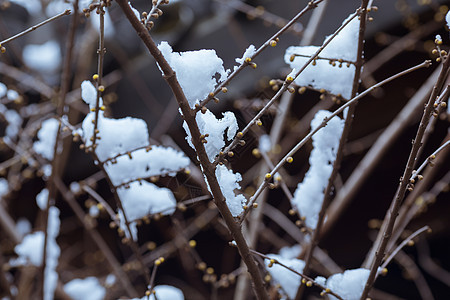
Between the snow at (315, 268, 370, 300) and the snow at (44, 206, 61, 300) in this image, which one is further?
the snow at (44, 206, 61, 300)

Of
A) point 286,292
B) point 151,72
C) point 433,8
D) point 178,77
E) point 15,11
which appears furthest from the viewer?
point 15,11

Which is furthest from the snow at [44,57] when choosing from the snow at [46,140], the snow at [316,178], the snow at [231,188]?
the snow at [231,188]

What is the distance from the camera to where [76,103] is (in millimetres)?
1718

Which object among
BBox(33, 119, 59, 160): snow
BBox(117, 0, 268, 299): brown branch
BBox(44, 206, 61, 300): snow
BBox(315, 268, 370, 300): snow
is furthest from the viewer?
BBox(44, 206, 61, 300): snow

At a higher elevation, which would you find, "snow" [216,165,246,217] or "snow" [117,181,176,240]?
"snow" [117,181,176,240]

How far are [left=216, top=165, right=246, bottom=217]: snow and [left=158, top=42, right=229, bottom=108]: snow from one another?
0.09m

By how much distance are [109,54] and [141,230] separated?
36.2 inches

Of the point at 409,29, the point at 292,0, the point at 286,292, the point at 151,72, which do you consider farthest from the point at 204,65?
the point at 151,72

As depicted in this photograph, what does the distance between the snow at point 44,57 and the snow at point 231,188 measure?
187 cm

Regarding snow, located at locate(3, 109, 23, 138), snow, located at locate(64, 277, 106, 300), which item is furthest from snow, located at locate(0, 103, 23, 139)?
snow, located at locate(64, 277, 106, 300)

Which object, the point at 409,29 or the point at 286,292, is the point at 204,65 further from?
the point at 409,29

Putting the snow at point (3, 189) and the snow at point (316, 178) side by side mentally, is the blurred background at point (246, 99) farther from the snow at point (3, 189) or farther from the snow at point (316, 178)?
the snow at point (316, 178)

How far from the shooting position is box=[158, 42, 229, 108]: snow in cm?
53

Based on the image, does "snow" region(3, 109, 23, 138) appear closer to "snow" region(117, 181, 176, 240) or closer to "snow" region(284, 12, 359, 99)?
"snow" region(117, 181, 176, 240)
